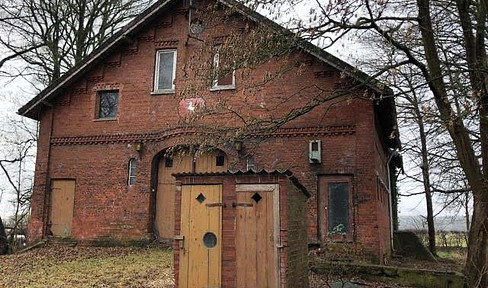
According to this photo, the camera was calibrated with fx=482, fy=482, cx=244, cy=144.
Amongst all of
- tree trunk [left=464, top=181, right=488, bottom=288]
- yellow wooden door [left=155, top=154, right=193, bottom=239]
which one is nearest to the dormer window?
yellow wooden door [left=155, top=154, right=193, bottom=239]

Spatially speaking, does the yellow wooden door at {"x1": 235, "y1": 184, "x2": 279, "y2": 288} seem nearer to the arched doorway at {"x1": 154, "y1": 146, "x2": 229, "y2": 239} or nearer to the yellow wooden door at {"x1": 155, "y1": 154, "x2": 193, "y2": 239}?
the arched doorway at {"x1": 154, "y1": 146, "x2": 229, "y2": 239}

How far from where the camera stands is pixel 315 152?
46.6 feet

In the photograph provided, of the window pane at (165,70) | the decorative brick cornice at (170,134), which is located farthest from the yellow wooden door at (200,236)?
the window pane at (165,70)

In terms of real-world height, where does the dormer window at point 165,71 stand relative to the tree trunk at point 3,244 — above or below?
above

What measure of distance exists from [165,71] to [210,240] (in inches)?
394

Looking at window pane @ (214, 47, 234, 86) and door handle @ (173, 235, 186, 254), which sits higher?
window pane @ (214, 47, 234, 86)

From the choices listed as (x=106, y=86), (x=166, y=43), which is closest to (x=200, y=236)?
(x=166, y=43)

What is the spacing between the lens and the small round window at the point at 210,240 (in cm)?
776

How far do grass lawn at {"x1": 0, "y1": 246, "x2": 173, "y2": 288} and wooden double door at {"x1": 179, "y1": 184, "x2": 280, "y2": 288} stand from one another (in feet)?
5.82

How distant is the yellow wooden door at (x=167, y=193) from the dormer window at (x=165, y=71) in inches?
96.6

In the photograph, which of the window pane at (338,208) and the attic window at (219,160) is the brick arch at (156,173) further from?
the window pane at (338,208)

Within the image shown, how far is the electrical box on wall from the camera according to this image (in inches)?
558

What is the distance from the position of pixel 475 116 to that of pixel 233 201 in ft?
16.6

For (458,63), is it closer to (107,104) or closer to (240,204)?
(240,204)
